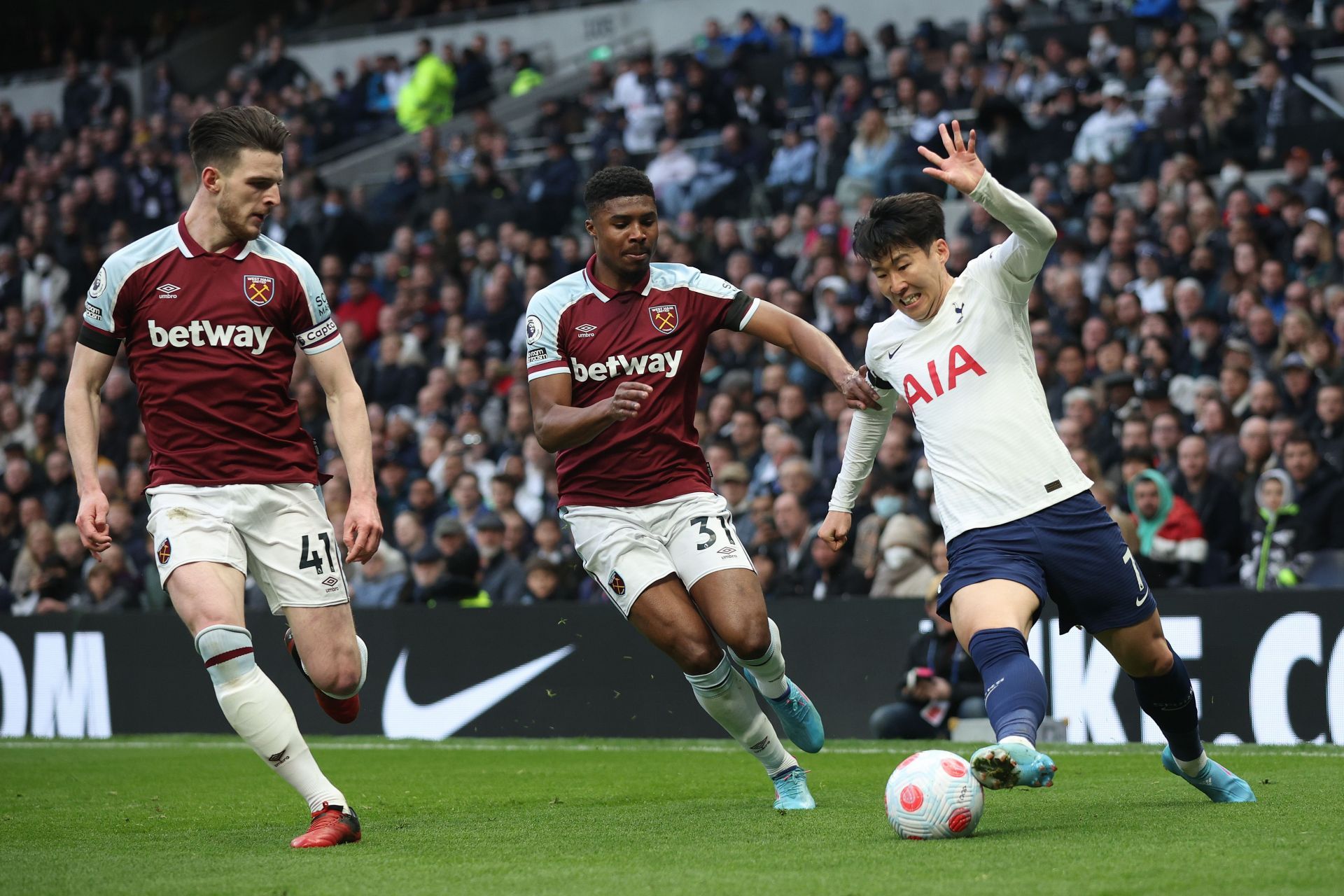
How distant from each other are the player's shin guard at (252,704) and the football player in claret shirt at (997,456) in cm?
247

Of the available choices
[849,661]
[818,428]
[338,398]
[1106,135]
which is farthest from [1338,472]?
[338,398]

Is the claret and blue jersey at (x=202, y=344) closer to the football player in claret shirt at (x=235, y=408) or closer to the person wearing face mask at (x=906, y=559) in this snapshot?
the football player in claret shirt at (x=235, y=408)

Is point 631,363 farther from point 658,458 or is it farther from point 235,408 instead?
point 235,408

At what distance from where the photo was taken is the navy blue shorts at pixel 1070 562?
5953 mm

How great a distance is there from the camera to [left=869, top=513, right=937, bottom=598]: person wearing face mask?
1222 centimetres

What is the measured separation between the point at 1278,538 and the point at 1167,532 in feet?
2.36

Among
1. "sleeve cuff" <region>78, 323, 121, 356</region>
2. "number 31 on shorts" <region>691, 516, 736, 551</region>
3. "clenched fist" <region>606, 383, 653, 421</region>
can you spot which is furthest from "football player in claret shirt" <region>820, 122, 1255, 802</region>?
"sleeve cuff" <region>78, 323, 121, 356</region>

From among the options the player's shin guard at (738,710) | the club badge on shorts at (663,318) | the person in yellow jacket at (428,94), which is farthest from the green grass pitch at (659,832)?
the person in yellow jacket at (428,94)

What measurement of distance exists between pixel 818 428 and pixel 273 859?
30.7 feet

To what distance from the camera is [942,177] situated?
19.4 ft

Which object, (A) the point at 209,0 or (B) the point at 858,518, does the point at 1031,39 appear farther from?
(A) the point at 209,0

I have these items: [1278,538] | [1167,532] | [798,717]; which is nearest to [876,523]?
[1167,532]

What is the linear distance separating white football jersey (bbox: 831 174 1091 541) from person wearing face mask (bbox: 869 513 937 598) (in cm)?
591

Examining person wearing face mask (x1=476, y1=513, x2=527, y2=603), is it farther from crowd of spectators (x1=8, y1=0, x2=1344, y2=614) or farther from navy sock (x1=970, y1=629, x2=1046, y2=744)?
navy sock (x1=970, y1=629, x2=1046, y2=744)
